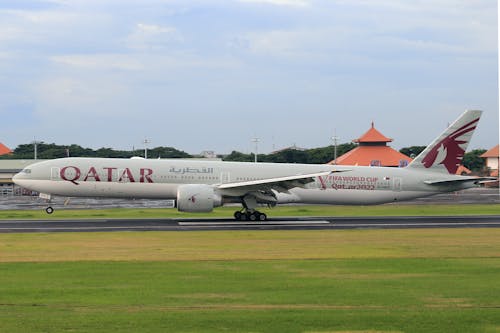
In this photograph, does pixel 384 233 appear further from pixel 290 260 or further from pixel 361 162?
pixel 361 162

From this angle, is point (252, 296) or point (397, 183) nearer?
point (252, 296)

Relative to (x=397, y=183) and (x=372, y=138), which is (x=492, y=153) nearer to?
(x=372, y=138)

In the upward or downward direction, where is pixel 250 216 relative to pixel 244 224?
upward

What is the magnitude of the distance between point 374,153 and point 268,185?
77.9 metres

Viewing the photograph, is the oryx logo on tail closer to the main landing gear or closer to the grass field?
the main landing gear

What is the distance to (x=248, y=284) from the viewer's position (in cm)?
1892

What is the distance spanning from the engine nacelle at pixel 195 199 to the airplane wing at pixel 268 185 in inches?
50.6

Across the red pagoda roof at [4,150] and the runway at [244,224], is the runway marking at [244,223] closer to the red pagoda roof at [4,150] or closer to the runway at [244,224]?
the runway at [244,224]

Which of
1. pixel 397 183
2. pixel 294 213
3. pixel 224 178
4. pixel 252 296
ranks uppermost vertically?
pixel 224 178

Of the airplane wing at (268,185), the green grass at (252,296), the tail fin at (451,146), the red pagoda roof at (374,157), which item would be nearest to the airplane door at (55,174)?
the airplane wing at (268,185)

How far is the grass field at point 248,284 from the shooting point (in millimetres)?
14336

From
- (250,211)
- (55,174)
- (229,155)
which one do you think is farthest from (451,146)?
(229,155)

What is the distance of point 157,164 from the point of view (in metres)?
42.2

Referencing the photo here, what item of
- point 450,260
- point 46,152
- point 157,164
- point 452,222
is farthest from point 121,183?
point 46,152
